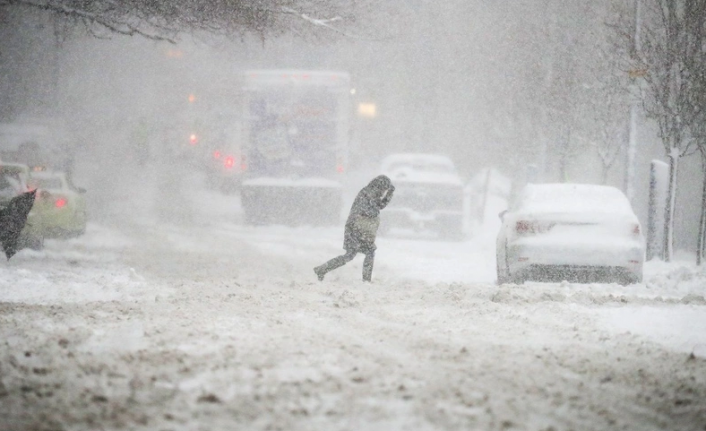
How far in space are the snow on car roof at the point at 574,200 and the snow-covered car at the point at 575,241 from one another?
1cm

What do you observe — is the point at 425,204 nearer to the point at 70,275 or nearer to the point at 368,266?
the point at 368,266

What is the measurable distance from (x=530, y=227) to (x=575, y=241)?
2.05 ft

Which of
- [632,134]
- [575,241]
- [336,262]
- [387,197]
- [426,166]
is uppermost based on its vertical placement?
[632,134]

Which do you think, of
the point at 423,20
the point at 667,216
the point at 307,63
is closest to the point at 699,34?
the point at 667,216

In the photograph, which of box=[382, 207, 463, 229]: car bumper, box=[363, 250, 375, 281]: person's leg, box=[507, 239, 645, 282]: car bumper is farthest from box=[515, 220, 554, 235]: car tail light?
box=[382, 207, 463, 229]: car bumper

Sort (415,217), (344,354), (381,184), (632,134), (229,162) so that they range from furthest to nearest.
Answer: (229,162) → (415,217) → (632,134) → (381,184) → (344,354)

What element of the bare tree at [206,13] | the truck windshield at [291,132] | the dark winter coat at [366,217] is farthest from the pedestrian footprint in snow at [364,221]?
the truck windshield at [291,132]

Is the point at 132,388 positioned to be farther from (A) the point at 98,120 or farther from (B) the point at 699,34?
(A) the point at 98,120

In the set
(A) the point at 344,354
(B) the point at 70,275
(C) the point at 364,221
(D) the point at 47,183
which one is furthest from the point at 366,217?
(D) the point at 47,183

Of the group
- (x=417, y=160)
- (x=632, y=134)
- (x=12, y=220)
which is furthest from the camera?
(x=417, y=160)

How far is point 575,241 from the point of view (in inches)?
413

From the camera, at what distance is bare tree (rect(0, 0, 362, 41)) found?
11773 mm

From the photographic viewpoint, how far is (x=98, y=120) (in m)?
55.8

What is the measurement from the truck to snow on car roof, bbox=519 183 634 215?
30.7ft
